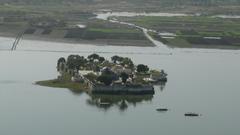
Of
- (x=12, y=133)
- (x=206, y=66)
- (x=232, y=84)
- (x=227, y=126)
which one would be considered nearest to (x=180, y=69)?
(x=206, y=66)

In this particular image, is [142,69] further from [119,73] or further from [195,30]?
[195,30]

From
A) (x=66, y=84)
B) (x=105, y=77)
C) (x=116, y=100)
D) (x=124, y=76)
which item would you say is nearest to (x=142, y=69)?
(x=124, y=76)

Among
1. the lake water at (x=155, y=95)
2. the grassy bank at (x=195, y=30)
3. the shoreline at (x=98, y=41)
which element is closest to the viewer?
the lake water at (x=155, y=95)

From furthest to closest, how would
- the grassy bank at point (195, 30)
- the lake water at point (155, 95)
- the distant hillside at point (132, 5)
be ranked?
1. the distant hillside at point (132, 5)
2. the grassy bank at point (195, 30)
3. the lake water at point (155, 95)

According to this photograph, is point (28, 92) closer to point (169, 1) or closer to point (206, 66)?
point (206, 66)

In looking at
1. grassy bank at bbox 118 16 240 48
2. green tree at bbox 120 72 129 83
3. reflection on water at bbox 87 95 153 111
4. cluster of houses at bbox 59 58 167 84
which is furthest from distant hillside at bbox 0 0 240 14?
reflection on water at bbox 87 95 153 111

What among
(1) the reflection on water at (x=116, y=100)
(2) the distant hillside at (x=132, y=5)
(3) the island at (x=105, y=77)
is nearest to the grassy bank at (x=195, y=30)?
(2) the distant hillside at (x=132, y=5)

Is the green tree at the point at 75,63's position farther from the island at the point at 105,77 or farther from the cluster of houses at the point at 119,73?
the cluster of houses at the point at 119,73
